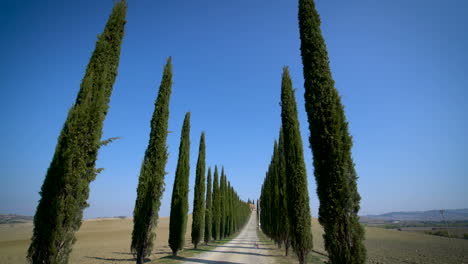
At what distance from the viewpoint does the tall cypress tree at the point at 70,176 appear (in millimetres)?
5285

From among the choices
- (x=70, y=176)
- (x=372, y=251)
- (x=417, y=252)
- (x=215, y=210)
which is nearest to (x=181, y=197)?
(x=70, y=176)

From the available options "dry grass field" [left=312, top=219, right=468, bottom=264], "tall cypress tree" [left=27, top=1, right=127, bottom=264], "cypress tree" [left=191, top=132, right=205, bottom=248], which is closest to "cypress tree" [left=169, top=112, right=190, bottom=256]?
"cypress tree" [left=191, top=132, right=205, bottom=248]

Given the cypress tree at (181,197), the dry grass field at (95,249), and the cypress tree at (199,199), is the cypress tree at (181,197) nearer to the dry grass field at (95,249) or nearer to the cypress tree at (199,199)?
the dry grass field at (95,249)

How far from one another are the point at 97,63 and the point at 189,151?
11.6 m

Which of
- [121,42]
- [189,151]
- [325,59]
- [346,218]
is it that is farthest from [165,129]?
[346,218]

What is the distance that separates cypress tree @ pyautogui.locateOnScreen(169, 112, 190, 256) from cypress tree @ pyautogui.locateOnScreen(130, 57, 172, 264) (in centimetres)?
418

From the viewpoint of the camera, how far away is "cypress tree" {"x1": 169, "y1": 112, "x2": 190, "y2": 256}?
14395mm

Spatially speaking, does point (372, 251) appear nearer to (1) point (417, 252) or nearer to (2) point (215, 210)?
(1) point (417, 252)

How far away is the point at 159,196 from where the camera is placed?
11.3 metres

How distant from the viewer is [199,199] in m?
22.4

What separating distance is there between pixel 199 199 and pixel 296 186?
1370 centimetres

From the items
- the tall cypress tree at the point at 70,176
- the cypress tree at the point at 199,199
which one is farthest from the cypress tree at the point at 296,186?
the cypress tree at the point at 199,199

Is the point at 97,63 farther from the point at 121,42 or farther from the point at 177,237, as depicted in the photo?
the point at 177,237

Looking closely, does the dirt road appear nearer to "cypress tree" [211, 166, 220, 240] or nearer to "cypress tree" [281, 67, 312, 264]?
"cypress tree" [281, 67, 312, 264]
